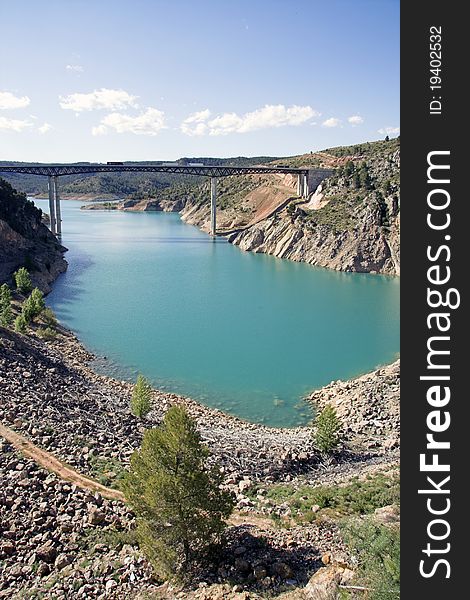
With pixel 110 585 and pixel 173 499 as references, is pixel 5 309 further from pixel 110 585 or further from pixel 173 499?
pixel 173 499

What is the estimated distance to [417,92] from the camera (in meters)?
5.48

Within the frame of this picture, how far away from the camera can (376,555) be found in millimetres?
8414

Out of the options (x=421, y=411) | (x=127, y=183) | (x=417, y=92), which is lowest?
(x=421, y=411)

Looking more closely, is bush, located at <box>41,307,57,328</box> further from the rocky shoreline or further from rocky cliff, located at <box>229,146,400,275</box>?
rocky cliff, located at <box>229,146,400,275</box>

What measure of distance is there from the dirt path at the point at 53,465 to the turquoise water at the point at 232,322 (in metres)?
9.05

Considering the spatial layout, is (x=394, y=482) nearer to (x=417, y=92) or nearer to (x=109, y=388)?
(x=417, y=92)

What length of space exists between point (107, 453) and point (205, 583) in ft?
24.1

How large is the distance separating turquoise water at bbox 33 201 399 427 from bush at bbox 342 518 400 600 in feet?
37.7

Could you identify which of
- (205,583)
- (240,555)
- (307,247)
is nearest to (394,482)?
(240,555)

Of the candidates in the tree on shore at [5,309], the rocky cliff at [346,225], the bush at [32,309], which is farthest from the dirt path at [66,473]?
the rocky cliff at [346,225]

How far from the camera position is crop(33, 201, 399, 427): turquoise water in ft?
81.6

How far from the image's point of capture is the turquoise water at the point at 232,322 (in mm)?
24875

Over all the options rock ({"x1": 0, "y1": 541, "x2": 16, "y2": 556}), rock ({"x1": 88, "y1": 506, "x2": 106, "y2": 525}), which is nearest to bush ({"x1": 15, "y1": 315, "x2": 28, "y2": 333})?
rock ({"x1": 88, "y1": 506, "x2": 106, "y2": 525})

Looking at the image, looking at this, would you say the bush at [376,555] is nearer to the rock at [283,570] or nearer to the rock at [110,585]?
the rock at [283,570]
